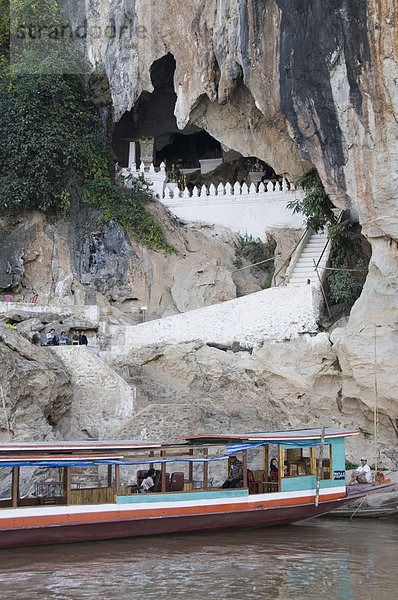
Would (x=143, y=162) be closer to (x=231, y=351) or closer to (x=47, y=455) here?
(x=231, y=351)

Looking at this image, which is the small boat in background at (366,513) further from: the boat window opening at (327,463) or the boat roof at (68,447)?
the boat roof at (68,447)

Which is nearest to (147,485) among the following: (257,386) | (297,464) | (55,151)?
(297,464)

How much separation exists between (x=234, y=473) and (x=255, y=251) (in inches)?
449

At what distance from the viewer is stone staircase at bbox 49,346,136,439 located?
19.0 metres

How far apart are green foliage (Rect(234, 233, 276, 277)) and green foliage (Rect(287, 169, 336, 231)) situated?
11.0 feet

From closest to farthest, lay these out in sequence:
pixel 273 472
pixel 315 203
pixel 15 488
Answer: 1. pixel 15 488
2. pixel 273 472
3. pixel 315 203

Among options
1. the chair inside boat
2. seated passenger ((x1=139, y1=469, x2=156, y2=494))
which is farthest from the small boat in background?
seated passenger ((x1=139, y1=469, x2=156, y2=494))

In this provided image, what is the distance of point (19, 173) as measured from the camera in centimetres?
2550

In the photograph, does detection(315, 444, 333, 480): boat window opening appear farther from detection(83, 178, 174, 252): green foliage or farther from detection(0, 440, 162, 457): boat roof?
detection(83, 178, 174, 252): green foliage

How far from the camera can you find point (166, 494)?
1454 cm

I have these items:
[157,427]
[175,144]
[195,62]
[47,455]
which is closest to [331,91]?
[195,62]

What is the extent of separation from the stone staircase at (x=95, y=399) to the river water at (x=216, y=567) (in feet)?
16.2

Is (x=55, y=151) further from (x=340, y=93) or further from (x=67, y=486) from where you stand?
(x=67, y=486)

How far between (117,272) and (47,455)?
12.4m
